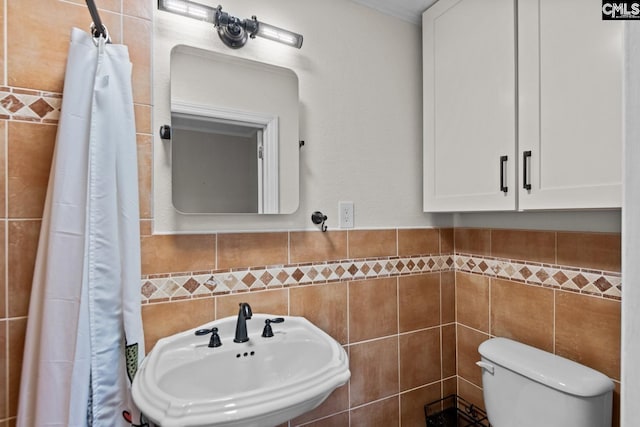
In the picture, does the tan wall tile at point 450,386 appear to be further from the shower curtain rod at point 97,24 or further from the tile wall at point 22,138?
the shower curtain rod at point 97,24

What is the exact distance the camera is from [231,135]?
1222 mm

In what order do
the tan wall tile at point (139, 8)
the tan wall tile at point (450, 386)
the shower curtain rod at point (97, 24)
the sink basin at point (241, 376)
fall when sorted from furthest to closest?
the tan wall tile at point (450, 386), the tan wall tile at point (139, 8), the shower curtain rod at point (97, 24), the sink basin at point (241, 376)

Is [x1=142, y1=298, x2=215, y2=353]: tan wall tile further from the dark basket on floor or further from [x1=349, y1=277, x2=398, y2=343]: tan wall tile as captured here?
the dark basket on floor

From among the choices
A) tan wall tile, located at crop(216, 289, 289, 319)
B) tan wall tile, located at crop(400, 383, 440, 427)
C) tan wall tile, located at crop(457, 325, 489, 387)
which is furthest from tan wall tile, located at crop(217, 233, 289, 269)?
tan wall tile, located at crop(457, 325, 489, 387)

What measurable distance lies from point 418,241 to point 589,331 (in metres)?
0.72

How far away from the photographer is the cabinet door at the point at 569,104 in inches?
36.8

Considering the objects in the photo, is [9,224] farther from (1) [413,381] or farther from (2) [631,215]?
(1) [413,381]

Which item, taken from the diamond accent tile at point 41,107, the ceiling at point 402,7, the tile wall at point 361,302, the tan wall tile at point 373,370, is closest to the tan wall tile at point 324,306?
the tile wall at point 361,302

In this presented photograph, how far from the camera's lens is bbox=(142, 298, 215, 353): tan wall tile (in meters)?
1.10

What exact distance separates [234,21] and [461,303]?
1633mm

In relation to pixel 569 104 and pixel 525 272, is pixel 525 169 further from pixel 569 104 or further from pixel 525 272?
pixel 525 272

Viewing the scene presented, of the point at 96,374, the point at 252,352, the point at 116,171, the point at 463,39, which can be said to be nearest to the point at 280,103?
the point at 116,171

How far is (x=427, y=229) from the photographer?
5.42 feet

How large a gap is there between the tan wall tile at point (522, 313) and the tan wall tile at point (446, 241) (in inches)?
10.2
